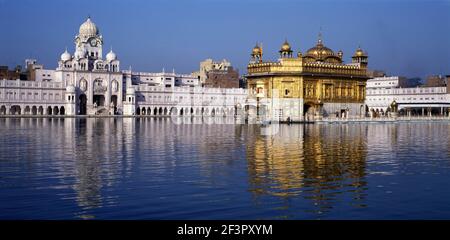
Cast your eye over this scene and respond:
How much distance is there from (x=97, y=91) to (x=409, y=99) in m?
59.8

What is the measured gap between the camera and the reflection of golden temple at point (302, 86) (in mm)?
74125

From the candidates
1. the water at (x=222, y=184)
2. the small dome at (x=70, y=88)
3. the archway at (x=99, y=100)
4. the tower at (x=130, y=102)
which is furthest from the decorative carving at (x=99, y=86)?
the water at (x=222, y=184)

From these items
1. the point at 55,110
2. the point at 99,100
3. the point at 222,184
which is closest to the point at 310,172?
the point at 222,184

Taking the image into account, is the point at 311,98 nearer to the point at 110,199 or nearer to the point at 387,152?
the point at 387,152

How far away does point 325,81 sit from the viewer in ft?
256

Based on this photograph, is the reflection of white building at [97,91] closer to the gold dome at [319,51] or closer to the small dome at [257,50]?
the gold dome at [319,51]

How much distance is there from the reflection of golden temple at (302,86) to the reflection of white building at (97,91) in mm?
32574

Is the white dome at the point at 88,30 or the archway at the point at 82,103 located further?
the white dome at the point at 88,30

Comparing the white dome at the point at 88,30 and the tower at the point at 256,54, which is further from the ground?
the white dome at the point at 88,30

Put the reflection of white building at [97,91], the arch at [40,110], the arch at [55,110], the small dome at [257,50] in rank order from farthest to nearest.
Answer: the arch at [55,110], the arch at [40,110], the reflection of white building at [97,91], the small dome at [257,50]

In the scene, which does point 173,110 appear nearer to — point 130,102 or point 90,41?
point 130,102

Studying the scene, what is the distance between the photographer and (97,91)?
118812mm

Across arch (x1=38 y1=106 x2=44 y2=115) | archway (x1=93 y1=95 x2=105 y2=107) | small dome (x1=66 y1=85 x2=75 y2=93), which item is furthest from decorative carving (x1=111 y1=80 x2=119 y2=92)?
arch (x1=38 y1=106 x2=44 y2=115)

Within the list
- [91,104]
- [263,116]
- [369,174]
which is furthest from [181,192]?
[91,104]
